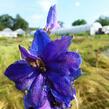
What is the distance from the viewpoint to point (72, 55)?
787 millimetres

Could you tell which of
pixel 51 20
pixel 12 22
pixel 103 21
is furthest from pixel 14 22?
pixel 51 20

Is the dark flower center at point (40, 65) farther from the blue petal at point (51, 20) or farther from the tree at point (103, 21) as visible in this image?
the tree at point (103, 21)

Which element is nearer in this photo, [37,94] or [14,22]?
[37,94]

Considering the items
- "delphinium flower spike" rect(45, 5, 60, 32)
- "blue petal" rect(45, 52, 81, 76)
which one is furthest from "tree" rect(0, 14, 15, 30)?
"blue petal" rect(45, 52, 81, 76)

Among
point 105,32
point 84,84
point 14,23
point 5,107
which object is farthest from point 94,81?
point 14,23

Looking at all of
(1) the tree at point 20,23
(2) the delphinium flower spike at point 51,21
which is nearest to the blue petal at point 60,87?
(2) the delphinium flower spike at point 51,21

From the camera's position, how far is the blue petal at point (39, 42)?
81cm

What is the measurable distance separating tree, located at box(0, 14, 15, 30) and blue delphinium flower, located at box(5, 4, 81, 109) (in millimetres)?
53417

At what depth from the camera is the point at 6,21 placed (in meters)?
56.0

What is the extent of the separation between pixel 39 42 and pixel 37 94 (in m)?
0.11

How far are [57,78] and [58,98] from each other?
1.7 inches

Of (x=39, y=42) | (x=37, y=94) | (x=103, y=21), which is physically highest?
(x=39, y=42)

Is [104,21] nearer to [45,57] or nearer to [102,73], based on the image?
[102,73]

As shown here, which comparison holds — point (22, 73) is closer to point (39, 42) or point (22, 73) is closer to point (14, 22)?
point (39, 42)
